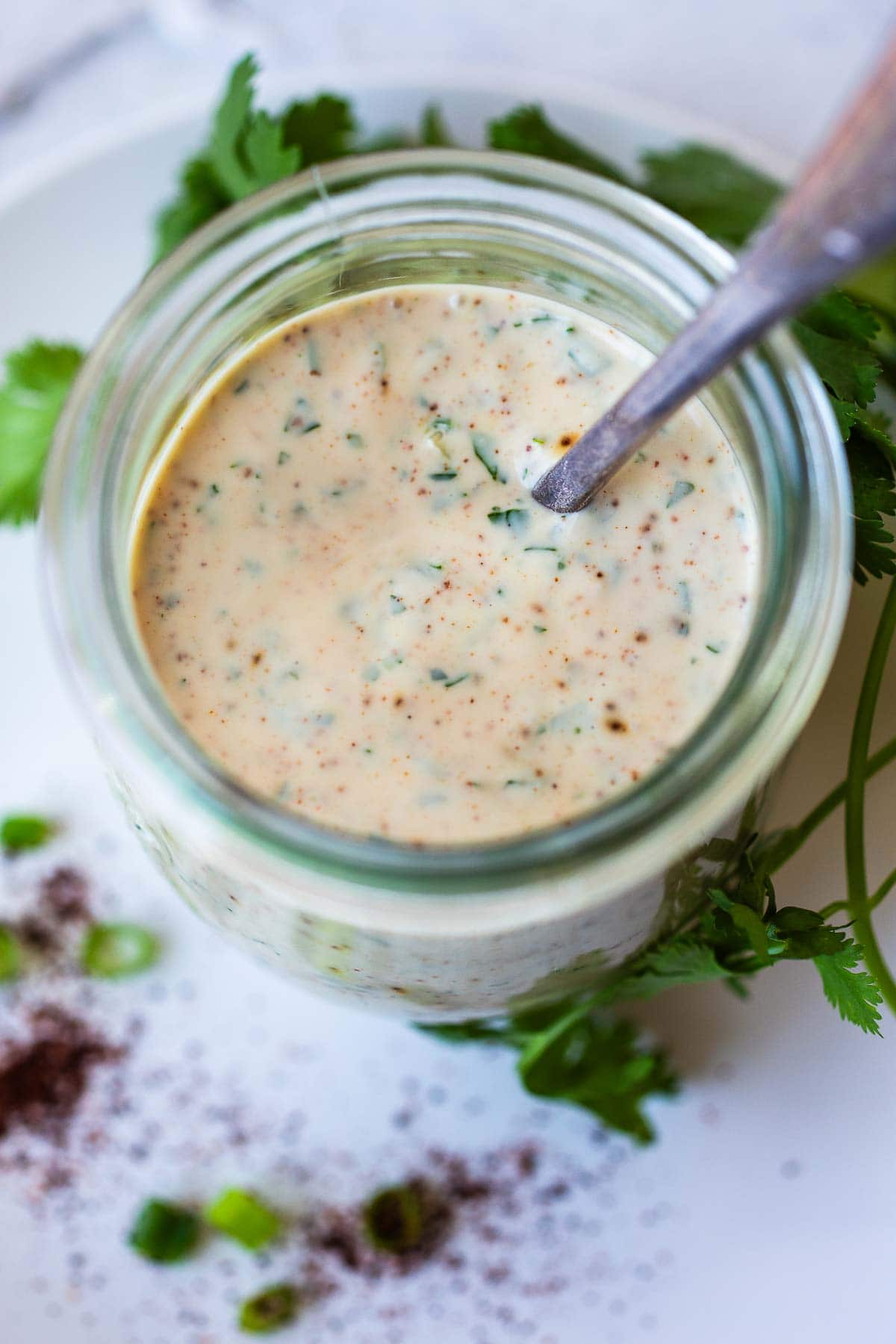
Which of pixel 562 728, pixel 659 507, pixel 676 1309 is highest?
pixel 659 507

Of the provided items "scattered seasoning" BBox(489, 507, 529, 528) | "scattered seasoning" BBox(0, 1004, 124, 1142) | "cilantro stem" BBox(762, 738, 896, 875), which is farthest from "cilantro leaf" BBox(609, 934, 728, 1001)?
"scattered seasoning" BBox(0, 1004, 124, 1142)

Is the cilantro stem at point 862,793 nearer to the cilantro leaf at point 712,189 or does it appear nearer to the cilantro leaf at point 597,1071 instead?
the cilantro leaf at point 597,1071

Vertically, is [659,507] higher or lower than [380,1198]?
higher

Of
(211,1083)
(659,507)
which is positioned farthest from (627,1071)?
(659,507)

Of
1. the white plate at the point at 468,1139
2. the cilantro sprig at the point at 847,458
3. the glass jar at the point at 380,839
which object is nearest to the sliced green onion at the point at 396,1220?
the white plate at the point at 468,1139

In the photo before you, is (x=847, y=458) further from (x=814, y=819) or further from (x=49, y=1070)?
(x=49, y=1070)

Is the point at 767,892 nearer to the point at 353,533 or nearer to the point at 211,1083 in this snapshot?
the point at 353,533

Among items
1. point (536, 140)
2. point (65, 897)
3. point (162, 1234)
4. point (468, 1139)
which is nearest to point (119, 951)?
point (65, 897)
